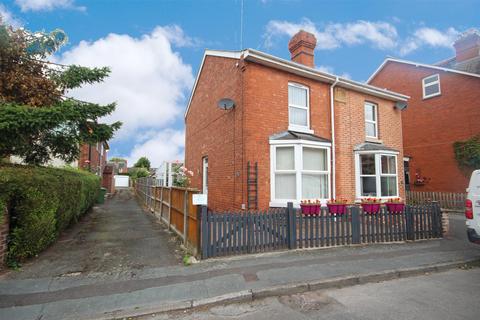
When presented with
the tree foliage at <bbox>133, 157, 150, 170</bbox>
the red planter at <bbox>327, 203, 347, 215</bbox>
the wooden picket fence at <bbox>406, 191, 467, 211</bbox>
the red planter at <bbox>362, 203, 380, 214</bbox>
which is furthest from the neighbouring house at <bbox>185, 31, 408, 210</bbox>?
the tree foliage at <bbox>133, 157, 150, 170</bbox>

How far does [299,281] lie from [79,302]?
3579 millimetres

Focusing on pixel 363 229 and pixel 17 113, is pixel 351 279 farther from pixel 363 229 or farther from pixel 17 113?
pixel 17 113

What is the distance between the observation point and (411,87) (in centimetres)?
1914

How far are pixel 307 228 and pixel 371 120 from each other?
7616mm

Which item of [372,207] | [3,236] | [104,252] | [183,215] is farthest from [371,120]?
[3,236]

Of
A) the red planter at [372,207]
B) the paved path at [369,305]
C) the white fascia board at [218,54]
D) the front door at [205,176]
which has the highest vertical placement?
the white fascia board at [218,54]

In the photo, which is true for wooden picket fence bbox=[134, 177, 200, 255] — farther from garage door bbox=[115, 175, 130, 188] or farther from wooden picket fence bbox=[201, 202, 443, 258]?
garage door bbox=[115, 175, 130, 188]

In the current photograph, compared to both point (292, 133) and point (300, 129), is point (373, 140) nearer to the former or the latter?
point (300, 129)

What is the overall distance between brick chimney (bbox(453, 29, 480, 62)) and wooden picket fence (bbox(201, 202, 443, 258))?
15574 millimetres

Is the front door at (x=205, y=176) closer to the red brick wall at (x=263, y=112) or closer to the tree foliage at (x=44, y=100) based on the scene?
the red brick wall at (x=263, y=112)

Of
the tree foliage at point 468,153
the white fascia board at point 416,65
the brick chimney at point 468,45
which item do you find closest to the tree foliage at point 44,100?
the tree foliage at point 468,153

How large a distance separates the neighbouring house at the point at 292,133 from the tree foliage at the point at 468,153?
19.8ft

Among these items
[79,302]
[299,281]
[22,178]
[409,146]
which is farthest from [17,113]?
[409,146]

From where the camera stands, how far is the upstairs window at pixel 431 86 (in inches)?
696
